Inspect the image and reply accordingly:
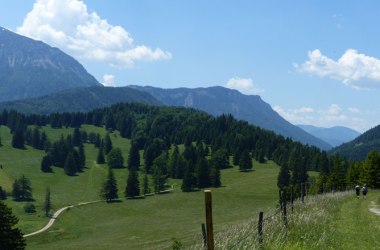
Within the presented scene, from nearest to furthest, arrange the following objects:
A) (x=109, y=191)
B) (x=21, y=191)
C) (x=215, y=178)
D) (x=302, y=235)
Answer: (x=302, y=235) < (x=109, y=191) < (x=21, y=191) < (x=215, y=178)

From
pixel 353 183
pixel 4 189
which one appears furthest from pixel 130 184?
pixel 353 183

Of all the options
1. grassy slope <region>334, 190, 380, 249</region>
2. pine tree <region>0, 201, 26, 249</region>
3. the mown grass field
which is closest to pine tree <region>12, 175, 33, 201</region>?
the mown grass field

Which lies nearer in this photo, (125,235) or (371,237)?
(371,237)

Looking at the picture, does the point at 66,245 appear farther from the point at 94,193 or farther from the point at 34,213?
the point at 94,193

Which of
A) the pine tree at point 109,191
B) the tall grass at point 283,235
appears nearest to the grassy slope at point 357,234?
the tall grass at point 283,235

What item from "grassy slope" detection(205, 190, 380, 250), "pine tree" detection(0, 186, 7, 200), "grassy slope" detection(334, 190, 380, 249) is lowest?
"pine tree" detection(0, 186, 7, 200)

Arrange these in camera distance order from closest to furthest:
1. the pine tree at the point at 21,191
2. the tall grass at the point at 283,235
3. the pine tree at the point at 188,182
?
1. the tall grass at the point at 283,235
2. the pine tree at the point at 21,191
3. the pine tree at the point at 188,182

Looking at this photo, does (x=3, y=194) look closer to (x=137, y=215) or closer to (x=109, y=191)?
(x=109, y=191)

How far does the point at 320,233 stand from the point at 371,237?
4.14 meters

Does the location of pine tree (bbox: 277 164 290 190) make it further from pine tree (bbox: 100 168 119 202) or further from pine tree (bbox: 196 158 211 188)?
pine tree (bbox: 100 168 119 202)

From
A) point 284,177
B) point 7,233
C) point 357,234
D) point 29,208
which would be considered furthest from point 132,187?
→ point 357,234

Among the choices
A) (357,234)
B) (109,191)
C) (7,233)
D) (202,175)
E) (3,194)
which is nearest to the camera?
(357,234)

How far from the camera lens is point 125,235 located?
108m

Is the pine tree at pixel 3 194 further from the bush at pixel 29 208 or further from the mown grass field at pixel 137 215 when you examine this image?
the bush at pixel 29 208
